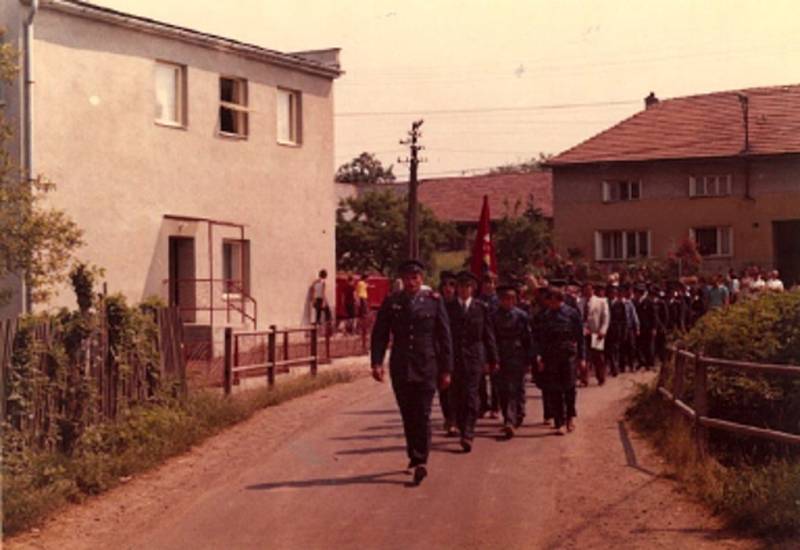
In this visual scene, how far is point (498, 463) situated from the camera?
1277cm

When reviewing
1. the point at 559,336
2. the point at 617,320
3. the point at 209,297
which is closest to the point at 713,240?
the point at 209,297

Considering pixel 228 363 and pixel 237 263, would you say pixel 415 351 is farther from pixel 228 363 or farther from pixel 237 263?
pixel 237 263

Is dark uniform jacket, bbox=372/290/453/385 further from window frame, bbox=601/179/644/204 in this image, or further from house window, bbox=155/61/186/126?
window frame, bbox=601/179/644/204

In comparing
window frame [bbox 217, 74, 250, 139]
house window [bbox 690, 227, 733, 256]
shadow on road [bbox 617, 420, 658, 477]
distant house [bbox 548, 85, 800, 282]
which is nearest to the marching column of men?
shadow on road [bbox 617, 420, 658, 477]

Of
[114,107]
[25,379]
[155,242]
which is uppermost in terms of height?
[114,107]

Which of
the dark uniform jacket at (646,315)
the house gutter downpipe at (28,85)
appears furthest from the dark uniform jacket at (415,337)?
the house gutter downpipe at (28,85)

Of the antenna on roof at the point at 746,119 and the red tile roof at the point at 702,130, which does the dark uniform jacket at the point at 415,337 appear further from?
the antenna on roof at the point at 746,119

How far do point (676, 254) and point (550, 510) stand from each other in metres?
35.9

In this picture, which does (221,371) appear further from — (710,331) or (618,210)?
(618,210)

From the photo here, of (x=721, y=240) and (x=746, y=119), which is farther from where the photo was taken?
(x=721, y=240)

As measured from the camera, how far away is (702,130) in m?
52.2

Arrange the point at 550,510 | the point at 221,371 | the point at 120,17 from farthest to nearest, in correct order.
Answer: the point at 120,17 < the point at 221,371 < the point at 550,510

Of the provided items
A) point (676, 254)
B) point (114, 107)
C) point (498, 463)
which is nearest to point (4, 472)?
point (498, 463)

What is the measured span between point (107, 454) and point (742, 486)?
6.32 metres
